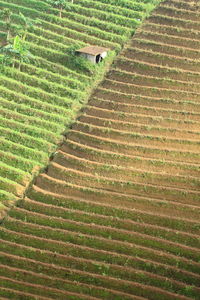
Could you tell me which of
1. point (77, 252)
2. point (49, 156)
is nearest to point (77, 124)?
point (49, 156)

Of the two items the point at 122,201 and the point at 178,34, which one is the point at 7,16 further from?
the point at 122,201

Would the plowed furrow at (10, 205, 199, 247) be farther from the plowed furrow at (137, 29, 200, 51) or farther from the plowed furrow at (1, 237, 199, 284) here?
the plowed furrow at (137, 29, 200, 51)

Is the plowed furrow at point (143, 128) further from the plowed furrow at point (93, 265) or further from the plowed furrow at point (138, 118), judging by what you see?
the plowed furrow at point (93, 265)

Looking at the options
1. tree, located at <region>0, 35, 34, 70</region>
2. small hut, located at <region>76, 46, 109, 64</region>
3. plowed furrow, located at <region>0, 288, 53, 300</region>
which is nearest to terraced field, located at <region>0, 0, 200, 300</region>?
plowed furrow, located at <region>0, 288, 53, 300</region>

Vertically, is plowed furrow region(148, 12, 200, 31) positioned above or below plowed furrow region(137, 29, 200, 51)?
above

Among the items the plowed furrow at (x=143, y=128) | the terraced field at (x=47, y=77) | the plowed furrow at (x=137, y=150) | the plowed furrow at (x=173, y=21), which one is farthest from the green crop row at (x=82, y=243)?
the plowed furrow at (x=173, y=21)

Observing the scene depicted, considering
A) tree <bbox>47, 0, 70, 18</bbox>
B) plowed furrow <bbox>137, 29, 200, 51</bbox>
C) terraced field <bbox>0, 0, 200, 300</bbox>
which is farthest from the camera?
tree <bbox>47, 0, 70, 18</bbox>
